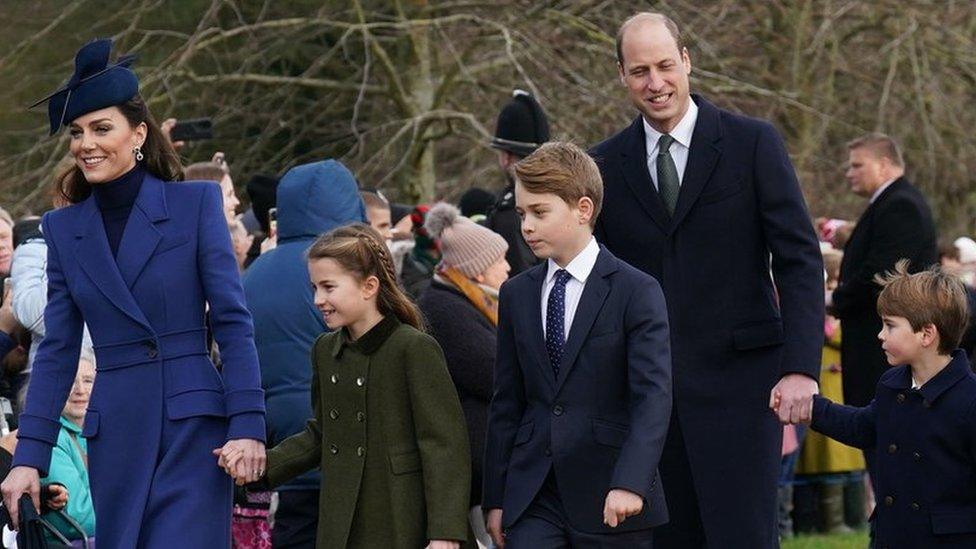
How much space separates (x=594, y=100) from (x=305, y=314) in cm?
887

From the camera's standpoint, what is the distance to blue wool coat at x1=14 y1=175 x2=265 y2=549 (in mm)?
5809

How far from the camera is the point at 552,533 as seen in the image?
228 inches

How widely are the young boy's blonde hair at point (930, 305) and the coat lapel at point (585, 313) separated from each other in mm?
1361

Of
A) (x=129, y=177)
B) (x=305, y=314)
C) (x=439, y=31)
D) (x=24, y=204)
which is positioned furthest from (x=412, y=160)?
(x=129, y=177)

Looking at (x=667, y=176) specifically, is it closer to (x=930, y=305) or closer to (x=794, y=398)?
(x=794, y=398)

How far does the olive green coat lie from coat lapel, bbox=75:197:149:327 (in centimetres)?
78

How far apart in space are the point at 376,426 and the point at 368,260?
1.84ft

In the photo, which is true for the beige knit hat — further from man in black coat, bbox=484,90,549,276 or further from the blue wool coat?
the blue wool coat

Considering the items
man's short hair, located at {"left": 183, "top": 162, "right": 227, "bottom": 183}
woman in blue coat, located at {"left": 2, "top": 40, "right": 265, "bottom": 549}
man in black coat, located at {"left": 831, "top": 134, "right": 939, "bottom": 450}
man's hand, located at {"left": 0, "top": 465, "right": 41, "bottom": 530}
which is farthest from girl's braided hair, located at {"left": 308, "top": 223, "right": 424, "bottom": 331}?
man in black coat, located at {"left": 831, "top": 134, "right": 939, "bottom": 450}

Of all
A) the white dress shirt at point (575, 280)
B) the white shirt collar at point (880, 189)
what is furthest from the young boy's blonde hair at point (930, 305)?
the white shirt collar at point (880, 189)

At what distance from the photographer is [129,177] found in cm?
598

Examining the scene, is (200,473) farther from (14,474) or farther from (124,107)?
(124,107)

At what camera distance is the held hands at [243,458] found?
5.76m

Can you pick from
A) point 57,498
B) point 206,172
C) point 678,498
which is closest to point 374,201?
point 206,172
